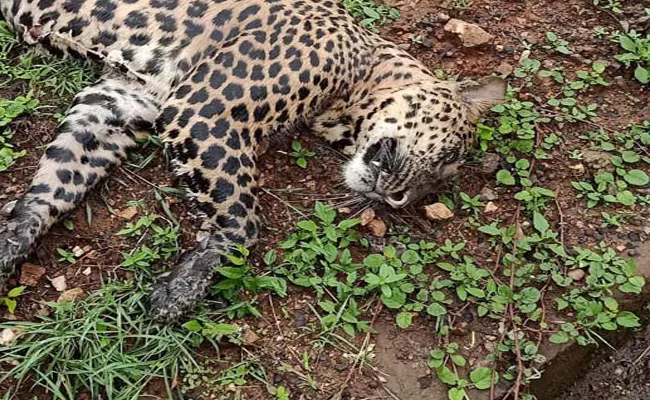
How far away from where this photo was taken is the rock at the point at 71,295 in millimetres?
4566

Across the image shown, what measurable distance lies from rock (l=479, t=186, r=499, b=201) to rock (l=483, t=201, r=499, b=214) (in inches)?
1.8

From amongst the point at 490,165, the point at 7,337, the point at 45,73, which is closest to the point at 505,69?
the point at 490,165

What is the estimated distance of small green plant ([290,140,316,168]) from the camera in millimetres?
5473

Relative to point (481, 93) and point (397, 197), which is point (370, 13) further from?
point (397, 197)

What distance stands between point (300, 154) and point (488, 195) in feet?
4.04

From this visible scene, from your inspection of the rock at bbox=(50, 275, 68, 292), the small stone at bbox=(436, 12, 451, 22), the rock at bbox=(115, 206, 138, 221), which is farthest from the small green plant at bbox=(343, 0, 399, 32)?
the rock at bbox=(50, 275, 68, 292)

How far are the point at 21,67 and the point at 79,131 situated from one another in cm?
82

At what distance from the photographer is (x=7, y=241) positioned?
463cm

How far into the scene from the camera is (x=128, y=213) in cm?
504

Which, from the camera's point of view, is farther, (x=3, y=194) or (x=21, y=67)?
(x=21, y=67)

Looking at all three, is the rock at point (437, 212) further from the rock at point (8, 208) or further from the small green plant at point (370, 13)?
the rock at point (8, 208)

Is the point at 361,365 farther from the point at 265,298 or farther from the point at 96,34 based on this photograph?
the point at 96,34

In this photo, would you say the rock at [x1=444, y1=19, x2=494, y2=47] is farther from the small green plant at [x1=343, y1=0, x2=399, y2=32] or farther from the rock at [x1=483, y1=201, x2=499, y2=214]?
the rock at [x1=483, y1=201, x2=499, y2=214]

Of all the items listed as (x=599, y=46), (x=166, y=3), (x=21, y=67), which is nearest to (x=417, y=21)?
(x=599, y=46)
